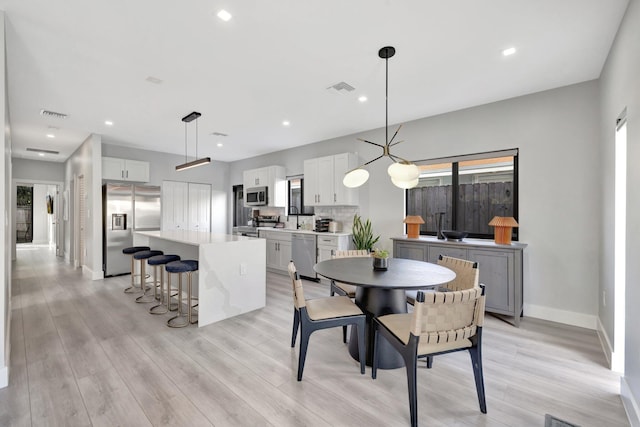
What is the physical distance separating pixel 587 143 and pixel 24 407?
5.43 m

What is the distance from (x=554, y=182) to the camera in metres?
3.40

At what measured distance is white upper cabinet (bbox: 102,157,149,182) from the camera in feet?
19.5

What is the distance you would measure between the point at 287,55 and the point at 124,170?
17.0ft

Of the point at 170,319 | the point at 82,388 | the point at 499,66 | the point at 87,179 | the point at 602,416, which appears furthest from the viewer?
the point at 87,179

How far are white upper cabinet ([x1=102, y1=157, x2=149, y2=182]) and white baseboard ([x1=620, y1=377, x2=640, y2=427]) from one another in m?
7.68

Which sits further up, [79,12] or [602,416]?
[79,12]

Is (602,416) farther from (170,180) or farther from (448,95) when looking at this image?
(170,180)

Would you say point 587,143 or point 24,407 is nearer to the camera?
point 24,407

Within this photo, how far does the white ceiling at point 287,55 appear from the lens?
2.11 m

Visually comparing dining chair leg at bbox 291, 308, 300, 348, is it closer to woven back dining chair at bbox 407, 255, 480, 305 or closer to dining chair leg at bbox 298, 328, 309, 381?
dining chair leg at bbox 298, 328, 309, 381

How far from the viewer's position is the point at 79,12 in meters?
2.12

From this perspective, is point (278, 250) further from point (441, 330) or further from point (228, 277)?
point (441, 330)

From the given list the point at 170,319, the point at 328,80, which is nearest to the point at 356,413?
the point at 170,319

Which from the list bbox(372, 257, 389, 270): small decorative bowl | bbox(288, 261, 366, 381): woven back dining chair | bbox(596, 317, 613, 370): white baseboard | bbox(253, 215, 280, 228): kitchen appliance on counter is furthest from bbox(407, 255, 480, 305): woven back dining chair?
bbox(253, 215, 280, 228): kitchen appliance on counter
